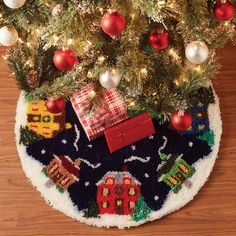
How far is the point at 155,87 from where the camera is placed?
1486 millimetres

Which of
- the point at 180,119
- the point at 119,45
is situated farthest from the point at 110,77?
the point at 180,119

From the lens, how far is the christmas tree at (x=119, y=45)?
1155mm

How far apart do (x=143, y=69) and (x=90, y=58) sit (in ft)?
0.58

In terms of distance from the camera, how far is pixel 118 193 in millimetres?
1593

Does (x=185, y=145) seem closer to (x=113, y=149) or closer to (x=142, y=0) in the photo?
(x=113, y=149)

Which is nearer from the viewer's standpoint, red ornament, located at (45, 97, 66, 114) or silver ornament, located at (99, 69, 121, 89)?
silver ornament, located at (99, 69, 121, 89)

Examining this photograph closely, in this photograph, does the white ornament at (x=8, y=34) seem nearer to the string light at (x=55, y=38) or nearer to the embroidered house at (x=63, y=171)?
the string light at (x=55, y=38)

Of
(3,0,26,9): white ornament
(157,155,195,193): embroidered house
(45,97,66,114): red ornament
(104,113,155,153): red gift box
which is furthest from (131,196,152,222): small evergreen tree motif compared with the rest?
(3,0,26,9): white ornament

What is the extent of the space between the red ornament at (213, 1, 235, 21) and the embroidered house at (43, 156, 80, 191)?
2.57 ft

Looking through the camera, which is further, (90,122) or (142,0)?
(90,122)

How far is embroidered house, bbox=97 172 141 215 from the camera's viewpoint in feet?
5.14

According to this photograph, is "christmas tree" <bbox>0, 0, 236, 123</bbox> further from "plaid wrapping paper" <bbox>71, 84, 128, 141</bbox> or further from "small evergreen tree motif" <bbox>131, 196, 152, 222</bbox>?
"small evergreen tree motif" <bbox>131, 196, 152, 222</bbox>

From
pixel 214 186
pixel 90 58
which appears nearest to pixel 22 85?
pixel 90 58

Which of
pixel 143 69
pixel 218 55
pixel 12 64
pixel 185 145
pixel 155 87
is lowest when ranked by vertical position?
pixel 185 145
